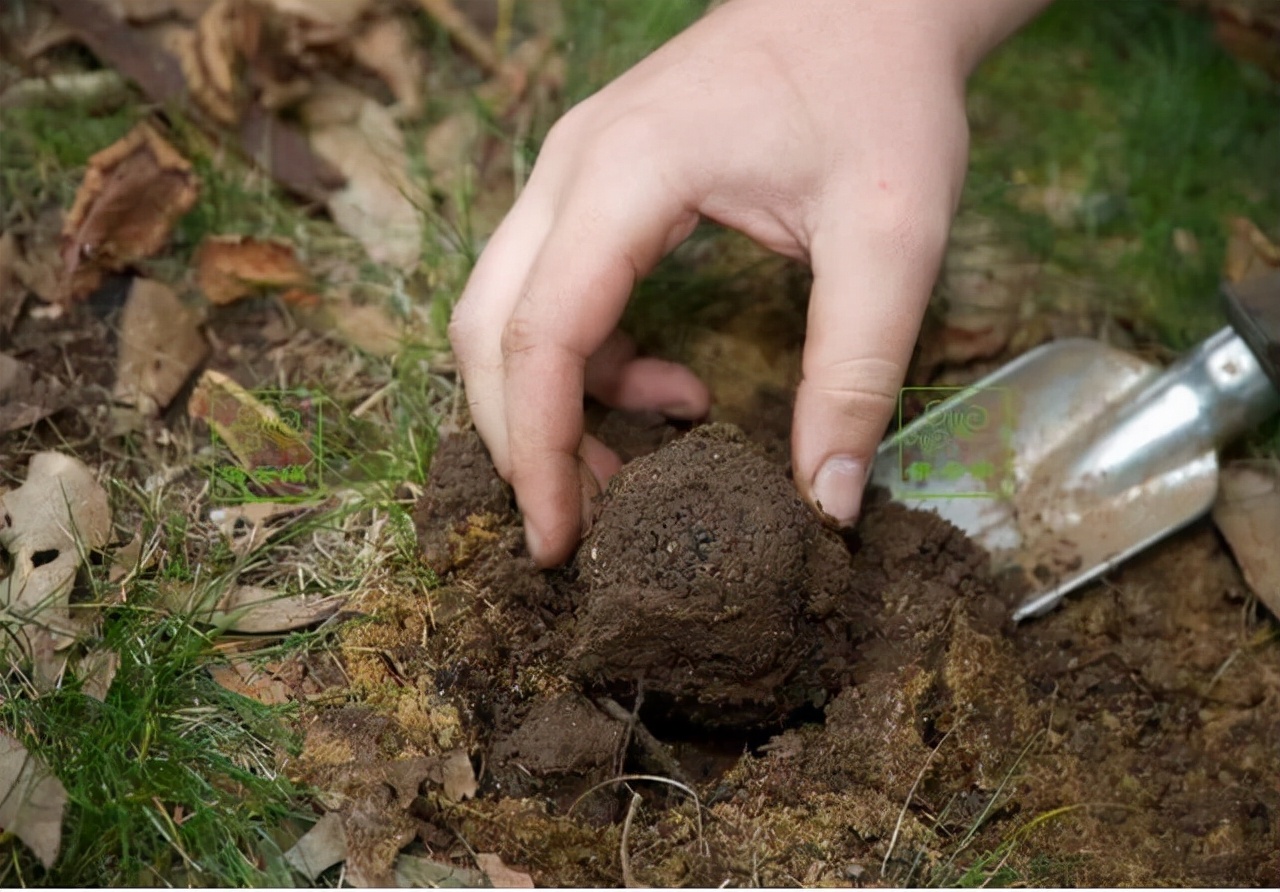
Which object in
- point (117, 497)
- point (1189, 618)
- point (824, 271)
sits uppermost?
point (824, 271)

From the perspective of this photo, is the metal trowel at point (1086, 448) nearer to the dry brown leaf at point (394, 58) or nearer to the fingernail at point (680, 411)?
the fingernail at point (680, 411)

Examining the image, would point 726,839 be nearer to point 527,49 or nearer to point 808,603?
point 808,603

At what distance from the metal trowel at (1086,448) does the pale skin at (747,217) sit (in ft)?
0.99

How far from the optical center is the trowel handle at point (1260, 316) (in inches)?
81.7

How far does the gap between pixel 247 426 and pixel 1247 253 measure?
81.6 inches

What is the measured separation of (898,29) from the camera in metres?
1.93

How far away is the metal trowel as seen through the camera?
207cm

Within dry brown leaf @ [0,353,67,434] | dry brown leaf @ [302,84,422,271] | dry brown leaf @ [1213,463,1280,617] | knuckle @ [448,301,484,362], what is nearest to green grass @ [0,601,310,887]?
dry brown leaf @ [0,353,67,434]

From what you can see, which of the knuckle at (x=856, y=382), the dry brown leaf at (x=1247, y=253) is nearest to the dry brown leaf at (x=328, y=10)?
the knuckle at (x=856, y=382)

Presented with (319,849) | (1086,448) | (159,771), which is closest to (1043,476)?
(1086,448)

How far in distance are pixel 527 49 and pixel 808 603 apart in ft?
5.54

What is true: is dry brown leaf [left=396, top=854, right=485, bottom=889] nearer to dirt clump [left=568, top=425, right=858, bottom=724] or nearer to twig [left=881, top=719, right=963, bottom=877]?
dirt clump [left=568, top=425, right=858, bottom=724]

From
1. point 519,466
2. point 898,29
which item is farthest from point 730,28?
point 519,466

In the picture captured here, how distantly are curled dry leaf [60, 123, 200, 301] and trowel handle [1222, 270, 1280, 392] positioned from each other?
2.01 meters
